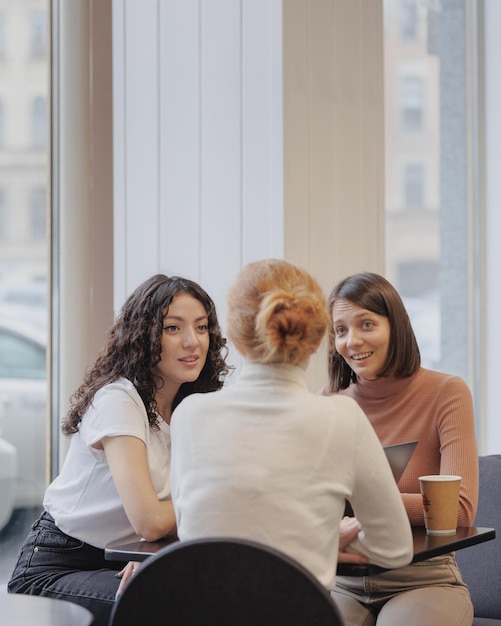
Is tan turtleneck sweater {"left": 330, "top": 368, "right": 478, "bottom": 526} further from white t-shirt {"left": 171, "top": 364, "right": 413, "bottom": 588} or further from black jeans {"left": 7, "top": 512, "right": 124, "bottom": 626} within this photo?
black jeans {"left": 7, "top": 512, "right": 124, "bottom": 626}

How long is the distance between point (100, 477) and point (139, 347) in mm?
299

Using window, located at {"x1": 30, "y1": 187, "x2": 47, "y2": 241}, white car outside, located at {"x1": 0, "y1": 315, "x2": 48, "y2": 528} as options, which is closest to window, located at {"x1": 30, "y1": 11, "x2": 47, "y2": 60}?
window, located at {"x1": 30, "y1": 187, "x2": 47, "y2": 241}

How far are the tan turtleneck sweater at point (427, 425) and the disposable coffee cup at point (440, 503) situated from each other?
92 mm

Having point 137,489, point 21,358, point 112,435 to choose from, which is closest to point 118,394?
point 112,435

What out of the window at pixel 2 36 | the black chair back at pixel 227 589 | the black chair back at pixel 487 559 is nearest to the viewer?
the black chair back at pixel 227 589

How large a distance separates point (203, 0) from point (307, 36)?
14.0 inches

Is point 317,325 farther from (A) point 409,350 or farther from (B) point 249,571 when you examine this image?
(A) point 409,350

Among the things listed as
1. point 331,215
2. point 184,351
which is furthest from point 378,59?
point 184,351

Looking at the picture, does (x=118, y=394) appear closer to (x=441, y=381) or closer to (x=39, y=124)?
(x=441, y=381)

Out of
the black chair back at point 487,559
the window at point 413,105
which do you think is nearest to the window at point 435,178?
the window at point 413,105

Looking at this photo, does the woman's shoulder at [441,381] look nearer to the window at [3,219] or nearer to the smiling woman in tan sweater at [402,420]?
the smiling woman in tan sweater at [402,420]

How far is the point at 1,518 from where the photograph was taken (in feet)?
9.14

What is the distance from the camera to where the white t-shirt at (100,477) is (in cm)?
196

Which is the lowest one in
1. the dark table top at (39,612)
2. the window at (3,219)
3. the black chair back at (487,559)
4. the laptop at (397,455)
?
the black chair back at (487,559)
